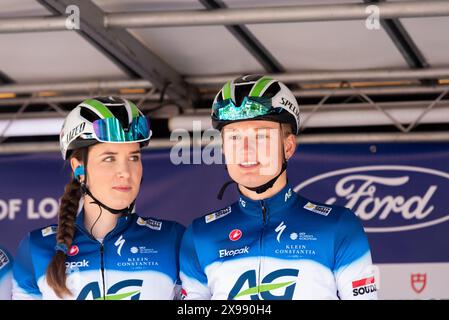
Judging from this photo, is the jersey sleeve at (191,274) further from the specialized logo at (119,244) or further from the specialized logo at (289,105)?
the specialized logo at (289,105)

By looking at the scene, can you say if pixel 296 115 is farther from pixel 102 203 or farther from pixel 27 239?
pixel 27 239

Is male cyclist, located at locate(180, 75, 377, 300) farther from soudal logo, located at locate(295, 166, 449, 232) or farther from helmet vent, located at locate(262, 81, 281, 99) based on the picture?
soudal logo, located at locate(295, 166, 449, 232)

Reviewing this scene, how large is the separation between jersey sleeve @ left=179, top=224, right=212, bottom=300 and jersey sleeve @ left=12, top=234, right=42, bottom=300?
1.98ft

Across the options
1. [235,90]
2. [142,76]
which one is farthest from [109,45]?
[235,90]

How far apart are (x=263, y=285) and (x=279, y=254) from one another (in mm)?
135

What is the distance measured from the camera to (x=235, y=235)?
398cm

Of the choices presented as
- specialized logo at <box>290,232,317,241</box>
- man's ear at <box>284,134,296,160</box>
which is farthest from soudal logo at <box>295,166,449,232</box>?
specialized logo at <box>290,232,317,241</box>

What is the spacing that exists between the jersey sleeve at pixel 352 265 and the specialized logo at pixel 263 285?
0.17 meters

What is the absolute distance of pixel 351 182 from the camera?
24.5 ft

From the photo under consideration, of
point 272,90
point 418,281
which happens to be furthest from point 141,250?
point 418,281

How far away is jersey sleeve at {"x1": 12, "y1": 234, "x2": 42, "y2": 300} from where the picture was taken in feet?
13.5

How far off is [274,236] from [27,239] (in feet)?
3.49

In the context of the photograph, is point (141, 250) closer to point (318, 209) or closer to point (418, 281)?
point (318, 209)
